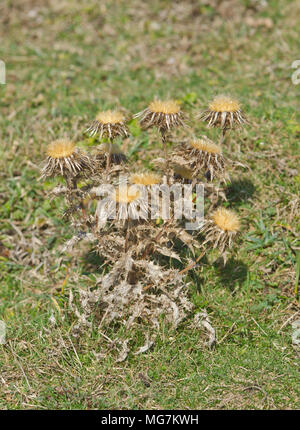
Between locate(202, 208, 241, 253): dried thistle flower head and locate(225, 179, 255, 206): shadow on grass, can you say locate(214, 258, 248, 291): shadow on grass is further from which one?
locate(202, 208, 241, 253): dried thistle flower head

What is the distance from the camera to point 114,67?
18.4 feet

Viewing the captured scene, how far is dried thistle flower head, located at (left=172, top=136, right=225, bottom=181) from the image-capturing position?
2.73 meters

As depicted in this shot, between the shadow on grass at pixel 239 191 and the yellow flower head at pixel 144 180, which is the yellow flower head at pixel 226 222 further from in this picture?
the shadow on grass at pixel 239 191

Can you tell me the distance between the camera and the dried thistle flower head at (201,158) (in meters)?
2.73

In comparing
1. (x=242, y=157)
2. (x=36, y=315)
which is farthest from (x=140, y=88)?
(x=36, y=315)

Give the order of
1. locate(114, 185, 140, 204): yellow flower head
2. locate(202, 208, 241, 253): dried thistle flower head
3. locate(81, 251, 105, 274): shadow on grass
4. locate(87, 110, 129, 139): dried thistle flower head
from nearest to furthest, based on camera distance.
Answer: locate(114, 185, 140, 204): yellow flower head → locate(202, 208, 241, 253): dried thistle flower head → locate(87, 110, 129, 139): dried thistle flower head → locate(81, 251, 105, 274): shadow on grass

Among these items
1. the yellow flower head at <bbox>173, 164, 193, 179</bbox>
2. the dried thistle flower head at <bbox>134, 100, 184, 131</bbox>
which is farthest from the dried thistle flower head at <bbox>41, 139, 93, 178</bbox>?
the yellow flower head at <bbox>173, 164, 193, 179</bbox>

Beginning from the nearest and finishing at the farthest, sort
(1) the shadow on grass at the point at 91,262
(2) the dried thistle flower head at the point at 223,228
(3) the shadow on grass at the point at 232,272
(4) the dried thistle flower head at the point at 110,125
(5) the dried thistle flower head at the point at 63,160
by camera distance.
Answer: (2) the dried thistle flower head at the point at 223,228
(5) the dried thistle flower head at the point at 63,160
(4) the dried thistle flower head at the point at 110,125
(3) the shadow on grass at the point at 232,272
(1) the shadow on grass at the point at 91,262

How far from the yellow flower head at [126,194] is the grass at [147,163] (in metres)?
0.94

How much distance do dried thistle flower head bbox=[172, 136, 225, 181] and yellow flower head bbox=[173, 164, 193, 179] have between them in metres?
0.10

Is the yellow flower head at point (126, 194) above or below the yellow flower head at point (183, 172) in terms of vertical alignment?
below

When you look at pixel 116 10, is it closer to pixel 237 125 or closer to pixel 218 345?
pixel 237 125

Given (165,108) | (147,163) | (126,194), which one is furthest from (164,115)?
(147,163)

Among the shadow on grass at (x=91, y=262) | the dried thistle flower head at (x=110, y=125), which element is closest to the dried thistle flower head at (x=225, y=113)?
the dried thistle flower head at (x=110, y=125)
